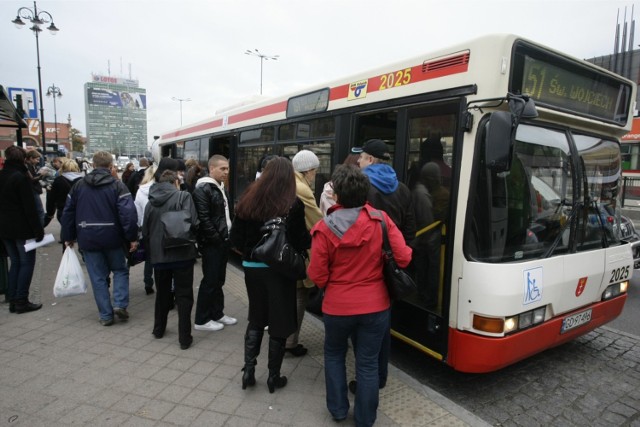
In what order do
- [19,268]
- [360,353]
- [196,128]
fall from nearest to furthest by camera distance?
1. [360,353]
2. [19,268]
3. [196,128]

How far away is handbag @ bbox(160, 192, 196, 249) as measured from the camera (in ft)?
12.4

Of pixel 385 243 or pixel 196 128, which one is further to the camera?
pixel 196 128

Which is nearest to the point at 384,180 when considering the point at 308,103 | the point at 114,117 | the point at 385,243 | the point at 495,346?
the point at 385,243

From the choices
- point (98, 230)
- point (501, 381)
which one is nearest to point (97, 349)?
point (98, 230)

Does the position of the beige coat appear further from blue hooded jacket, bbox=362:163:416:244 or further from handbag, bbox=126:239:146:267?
handbag, bbox=126:239:146:267

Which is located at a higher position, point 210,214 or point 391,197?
point 391,197

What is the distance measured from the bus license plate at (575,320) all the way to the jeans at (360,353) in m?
1.74

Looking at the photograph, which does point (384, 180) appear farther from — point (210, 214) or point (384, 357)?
point (210, 214)

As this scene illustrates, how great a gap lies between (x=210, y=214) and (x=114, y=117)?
298ft

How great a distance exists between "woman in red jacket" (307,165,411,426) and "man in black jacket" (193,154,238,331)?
69.2 inches

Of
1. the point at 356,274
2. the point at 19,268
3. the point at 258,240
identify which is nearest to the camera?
the point at 356,274

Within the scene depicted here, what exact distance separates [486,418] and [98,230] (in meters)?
4.08

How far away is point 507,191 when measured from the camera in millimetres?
3098

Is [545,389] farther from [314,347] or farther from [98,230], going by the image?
[98,230]
